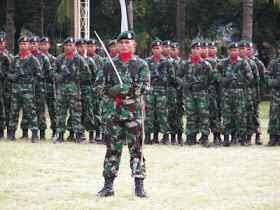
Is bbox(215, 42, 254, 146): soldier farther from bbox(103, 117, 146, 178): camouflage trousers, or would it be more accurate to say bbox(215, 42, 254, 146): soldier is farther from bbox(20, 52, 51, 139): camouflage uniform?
bbox(103, 117, 146, 178): camouflage trousers

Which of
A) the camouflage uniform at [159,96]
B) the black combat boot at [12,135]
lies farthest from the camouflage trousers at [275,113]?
the black combat boot at [12,135]

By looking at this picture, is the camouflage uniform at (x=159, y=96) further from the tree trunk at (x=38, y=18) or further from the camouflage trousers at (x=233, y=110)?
the tree trunk at (x=38, y=18)

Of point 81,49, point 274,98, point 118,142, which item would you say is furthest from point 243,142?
point 118,142

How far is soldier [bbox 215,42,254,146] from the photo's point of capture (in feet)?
50.3

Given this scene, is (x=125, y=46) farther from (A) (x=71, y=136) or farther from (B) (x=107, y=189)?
(A) (x=71, y=136)

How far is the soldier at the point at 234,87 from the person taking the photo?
15328mm

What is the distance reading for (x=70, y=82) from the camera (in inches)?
610

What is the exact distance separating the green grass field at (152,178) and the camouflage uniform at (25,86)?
65 centimetres

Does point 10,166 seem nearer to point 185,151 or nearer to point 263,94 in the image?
point 185,151

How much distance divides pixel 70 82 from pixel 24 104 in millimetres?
1098

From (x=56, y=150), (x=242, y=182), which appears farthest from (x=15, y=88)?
(x=242, y=182)

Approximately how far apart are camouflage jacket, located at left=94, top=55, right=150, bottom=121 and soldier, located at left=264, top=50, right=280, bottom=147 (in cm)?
673

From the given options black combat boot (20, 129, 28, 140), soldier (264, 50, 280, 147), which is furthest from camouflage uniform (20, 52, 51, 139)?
soldier (264, 50, 280, 147)

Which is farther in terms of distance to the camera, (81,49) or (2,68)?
(81,49)
